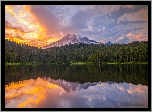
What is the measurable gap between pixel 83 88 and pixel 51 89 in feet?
3.62

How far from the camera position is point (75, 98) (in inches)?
235

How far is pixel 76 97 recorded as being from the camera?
20.0ft

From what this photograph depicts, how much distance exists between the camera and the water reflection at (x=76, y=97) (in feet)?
16.2

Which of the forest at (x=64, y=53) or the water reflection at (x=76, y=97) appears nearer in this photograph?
the water reflection at (x=76, y=97)

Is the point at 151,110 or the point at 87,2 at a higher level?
the point at 87,2

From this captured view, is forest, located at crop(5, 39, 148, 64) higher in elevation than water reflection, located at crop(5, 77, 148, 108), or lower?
higher

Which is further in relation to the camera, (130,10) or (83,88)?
(83,88)

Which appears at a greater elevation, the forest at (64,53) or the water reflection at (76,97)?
the forest at (64,53)

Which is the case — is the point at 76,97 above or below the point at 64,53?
below

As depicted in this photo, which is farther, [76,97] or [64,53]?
[64,53]

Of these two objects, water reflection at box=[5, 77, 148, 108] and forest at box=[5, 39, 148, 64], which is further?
forest at box=[5, 39, 148, 64]

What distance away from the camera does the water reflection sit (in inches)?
195

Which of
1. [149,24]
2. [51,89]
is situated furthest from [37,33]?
[149,24]

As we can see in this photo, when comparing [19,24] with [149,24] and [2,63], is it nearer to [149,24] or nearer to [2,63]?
[2,63]
